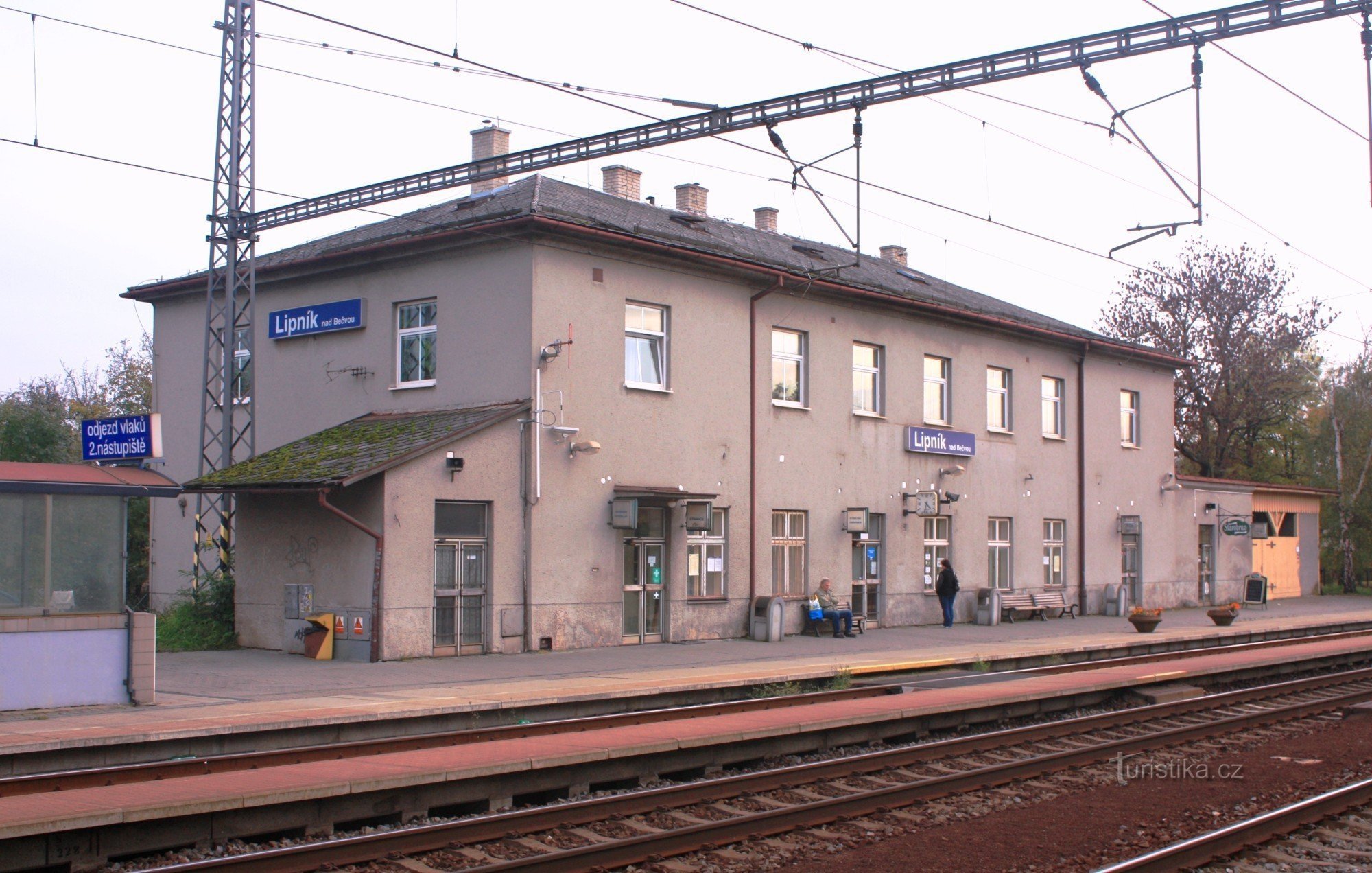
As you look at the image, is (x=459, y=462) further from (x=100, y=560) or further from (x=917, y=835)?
(x=917, y=835)

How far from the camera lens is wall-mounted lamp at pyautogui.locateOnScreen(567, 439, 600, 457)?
20547 millimetres

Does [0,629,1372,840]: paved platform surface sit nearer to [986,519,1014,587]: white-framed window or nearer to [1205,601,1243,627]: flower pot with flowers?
[986,519,1014,587]: white-framed window

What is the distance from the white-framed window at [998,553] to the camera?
29312mm

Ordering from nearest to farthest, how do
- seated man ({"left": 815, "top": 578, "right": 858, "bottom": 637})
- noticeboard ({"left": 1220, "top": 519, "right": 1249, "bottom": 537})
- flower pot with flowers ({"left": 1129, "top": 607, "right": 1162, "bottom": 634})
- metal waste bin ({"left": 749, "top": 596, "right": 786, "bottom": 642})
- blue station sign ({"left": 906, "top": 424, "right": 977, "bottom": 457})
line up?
metal waste bin ({"left": 749, "top": 596, "right": 786, "bottom": 642}) < seated man ({"left": 815, "top": 578, "right": 858, "bottom": 637}) < flower pot with flowers ({"left": 1129, "top": 607, "right": 1162, "bottom": 634}) < blue station sign ({"left": 906, "top": 424, "right": 977, "bottom": 457}) < noticeboard ({"left": 1220, "top": 519, "right": 1249, "bottom": 537})

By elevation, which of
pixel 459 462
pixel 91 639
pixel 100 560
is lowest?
pixel 91 639

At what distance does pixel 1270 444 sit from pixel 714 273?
38.8 m

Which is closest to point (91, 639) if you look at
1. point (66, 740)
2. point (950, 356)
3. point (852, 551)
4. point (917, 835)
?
point (66, 740)

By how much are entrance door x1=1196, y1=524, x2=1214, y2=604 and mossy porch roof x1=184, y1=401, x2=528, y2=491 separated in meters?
24.7

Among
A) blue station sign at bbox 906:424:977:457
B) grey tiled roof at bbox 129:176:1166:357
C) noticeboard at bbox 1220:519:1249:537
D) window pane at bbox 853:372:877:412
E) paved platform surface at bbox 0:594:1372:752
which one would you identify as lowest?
paved platform surface at bbox 0:594:1372:752

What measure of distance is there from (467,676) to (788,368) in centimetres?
1042

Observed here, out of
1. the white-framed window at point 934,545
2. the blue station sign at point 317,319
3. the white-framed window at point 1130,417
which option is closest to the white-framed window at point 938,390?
the white-framed window at point 934,545

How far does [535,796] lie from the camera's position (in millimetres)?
10078

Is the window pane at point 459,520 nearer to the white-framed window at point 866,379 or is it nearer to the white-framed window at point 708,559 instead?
the white-framed window at point 708,559

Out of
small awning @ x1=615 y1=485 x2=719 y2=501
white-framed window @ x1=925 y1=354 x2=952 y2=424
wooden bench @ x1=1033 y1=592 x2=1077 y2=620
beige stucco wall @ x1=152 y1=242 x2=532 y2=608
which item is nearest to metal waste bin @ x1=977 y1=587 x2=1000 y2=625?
wooden bench @ x1=1033 y1=592 x2=1077 y2=620
